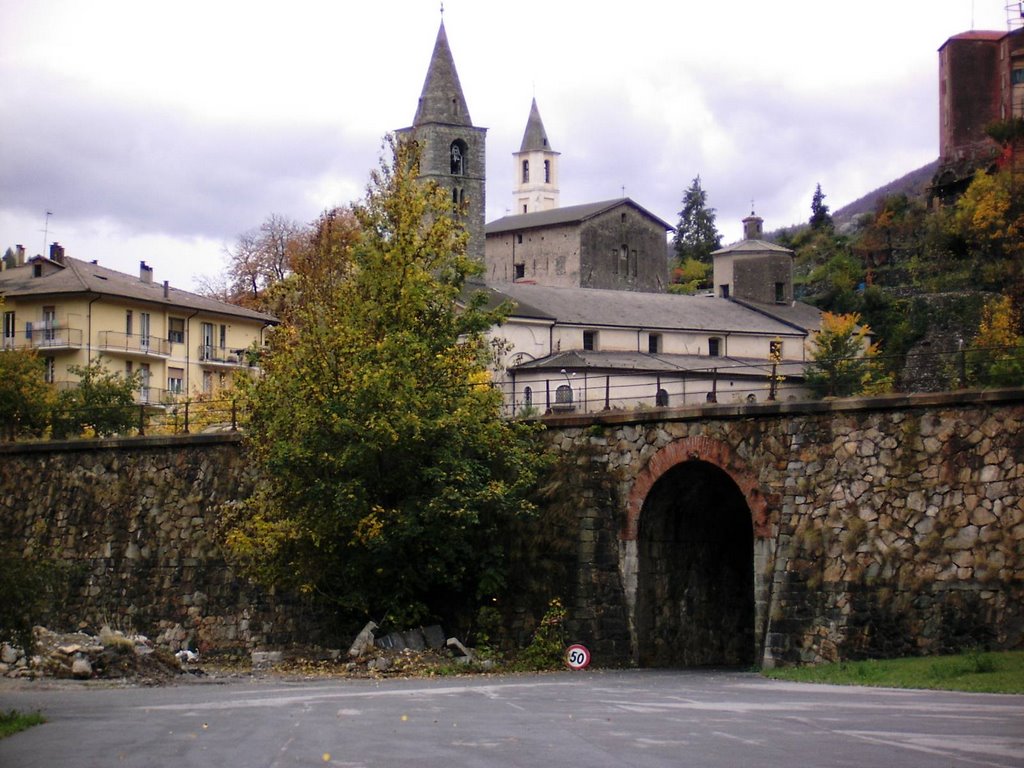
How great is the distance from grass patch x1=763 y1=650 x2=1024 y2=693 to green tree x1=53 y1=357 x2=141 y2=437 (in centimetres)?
2318

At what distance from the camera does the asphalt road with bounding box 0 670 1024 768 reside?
49.5 ft

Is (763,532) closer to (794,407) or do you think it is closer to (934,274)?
(794,407)

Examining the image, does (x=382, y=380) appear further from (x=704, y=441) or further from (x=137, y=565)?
(x=137, y=565)

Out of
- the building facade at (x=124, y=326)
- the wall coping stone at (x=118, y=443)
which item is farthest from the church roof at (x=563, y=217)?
the wall coping stone at (x=118, y=443)

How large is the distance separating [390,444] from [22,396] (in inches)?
862

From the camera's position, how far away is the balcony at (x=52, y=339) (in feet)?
217

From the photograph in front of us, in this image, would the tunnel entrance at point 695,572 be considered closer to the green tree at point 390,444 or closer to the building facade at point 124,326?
the green tree at point 390,444

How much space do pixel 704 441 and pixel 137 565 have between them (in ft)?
50.7

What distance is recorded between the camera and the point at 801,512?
28.3 m

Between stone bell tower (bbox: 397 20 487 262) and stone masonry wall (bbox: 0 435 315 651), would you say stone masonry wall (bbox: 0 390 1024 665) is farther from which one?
stone bell tower (bbox: 397 20 487 262)

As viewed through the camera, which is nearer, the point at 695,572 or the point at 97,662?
the point at 97,662

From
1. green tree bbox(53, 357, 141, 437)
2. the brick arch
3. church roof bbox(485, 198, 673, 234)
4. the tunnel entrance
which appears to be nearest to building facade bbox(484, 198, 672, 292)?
church roof bbox(485, 198, 673, 234)

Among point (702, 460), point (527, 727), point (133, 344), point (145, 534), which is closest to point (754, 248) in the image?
point (133, 344)

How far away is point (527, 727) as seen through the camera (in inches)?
703
